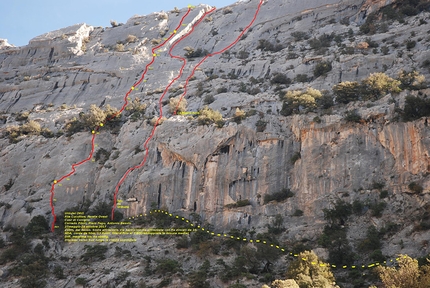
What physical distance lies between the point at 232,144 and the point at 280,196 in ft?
20.7

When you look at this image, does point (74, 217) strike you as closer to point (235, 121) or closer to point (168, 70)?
point (235, 121)

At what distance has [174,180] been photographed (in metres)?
41.4

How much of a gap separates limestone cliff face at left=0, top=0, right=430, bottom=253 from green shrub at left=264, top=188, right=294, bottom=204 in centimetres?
48

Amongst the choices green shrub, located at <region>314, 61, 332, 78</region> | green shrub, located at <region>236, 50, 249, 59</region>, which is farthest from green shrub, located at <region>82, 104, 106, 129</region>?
green shrub, located at <region>314, 61, 332, 78</region>

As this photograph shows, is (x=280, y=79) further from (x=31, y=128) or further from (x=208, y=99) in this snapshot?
(x=31, y=128)

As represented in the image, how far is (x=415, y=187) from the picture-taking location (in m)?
33.0

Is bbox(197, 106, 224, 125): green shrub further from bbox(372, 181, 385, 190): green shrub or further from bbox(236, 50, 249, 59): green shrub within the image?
bbox(236, 50, 249, 59): green shrub

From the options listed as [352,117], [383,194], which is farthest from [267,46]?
[383,194]

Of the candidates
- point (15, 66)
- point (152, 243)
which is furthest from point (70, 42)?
point (152, 243)

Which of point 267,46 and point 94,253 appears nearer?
point 94,253

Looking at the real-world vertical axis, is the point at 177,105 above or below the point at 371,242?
above

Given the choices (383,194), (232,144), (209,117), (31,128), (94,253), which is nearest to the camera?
(383,194)

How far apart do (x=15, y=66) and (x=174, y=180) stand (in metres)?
39.4

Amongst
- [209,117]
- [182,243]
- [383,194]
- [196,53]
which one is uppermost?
[196,53]
